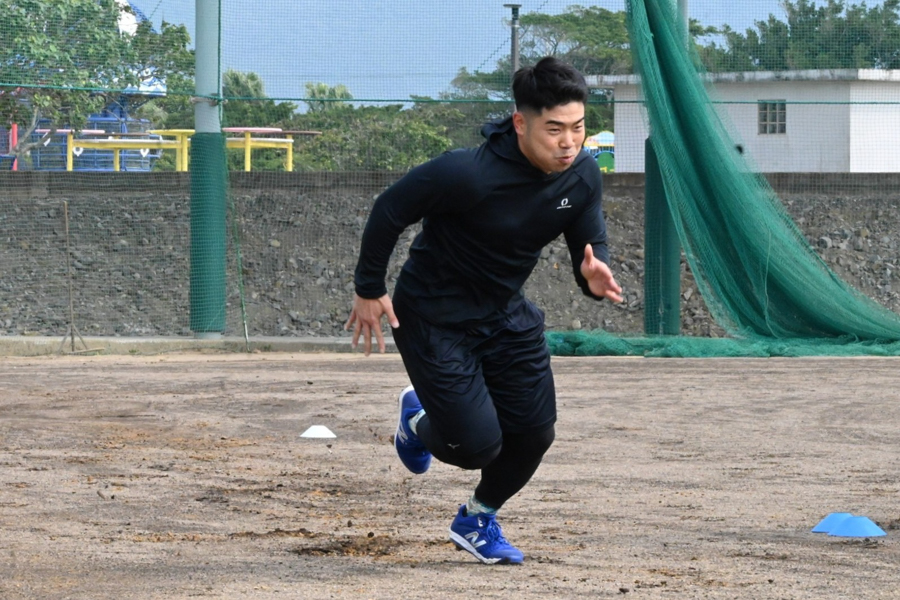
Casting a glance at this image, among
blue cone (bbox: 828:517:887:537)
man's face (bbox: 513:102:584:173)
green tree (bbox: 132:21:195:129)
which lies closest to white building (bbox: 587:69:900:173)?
green tree (bbox: 132:21:195:129)

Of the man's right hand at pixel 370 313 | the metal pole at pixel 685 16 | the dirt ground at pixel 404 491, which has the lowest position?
the dirt ground at pixel 404 491

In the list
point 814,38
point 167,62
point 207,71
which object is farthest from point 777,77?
point 167,62

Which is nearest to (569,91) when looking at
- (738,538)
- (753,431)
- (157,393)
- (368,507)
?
(738,538)

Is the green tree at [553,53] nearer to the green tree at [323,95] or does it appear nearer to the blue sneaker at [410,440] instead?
the green tree at [323,95]

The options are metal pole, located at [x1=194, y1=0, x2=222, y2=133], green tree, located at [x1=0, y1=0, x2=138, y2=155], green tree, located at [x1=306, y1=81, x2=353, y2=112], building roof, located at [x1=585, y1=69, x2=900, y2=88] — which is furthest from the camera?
green tree, located at [x1=306, y1=81, x2=353, y2=112]

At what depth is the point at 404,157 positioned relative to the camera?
1553 centimetres

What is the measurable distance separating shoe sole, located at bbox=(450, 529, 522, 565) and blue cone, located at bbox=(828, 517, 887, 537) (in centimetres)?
140

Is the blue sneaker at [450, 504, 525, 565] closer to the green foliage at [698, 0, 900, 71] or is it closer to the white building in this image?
the white building

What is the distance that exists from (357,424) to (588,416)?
1.62m

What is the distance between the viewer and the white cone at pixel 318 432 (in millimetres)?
8359

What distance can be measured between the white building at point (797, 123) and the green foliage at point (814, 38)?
0.19 m

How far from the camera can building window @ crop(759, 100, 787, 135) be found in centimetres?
1515

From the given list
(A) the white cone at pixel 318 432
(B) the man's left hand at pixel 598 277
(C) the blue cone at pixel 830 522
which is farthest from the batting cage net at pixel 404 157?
(B) the man's left hand at pixel 598 277

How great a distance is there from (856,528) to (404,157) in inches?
423
